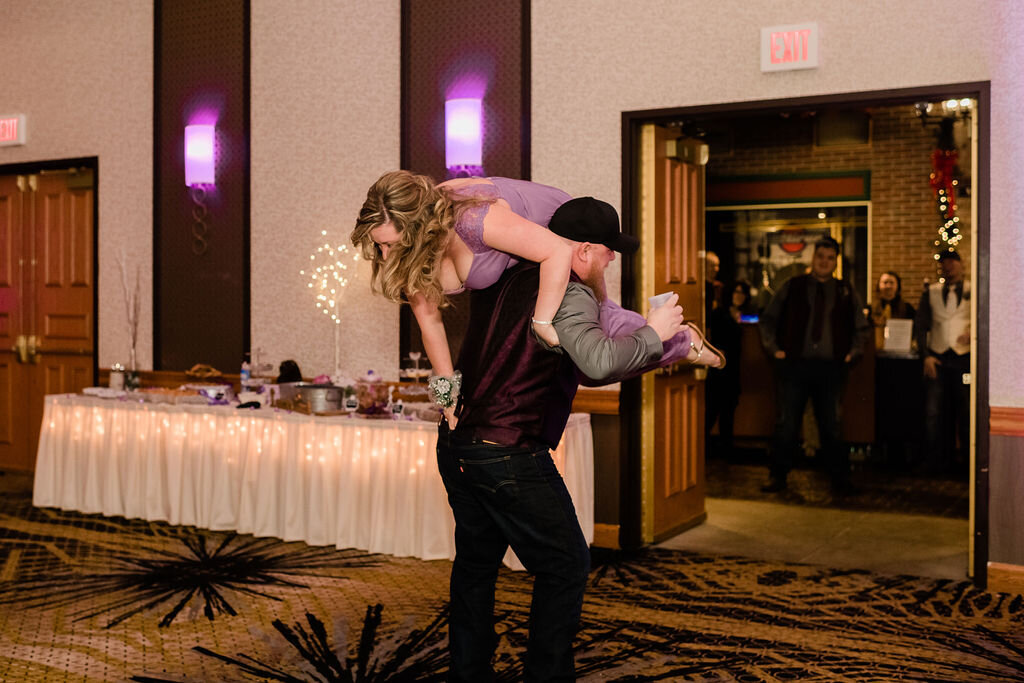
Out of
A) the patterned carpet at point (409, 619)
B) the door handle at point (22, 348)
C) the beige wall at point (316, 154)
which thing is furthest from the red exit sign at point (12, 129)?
the patterned carpet at point (409, 619)

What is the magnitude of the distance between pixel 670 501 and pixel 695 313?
1.10 m

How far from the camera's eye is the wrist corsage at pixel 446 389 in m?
2.90

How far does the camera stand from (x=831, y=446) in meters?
7.34

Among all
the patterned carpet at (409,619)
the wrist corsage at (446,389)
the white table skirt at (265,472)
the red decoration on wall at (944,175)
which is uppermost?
the red decoration on wall at (944,175)

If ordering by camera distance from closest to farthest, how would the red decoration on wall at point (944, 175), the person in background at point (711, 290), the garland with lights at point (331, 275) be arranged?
the garland with lights at point (331, 275) → the person in background at point (711, 290) → the red decoration on wall at point (944, 175)

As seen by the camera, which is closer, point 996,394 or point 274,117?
point 996,394

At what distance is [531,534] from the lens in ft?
9.12

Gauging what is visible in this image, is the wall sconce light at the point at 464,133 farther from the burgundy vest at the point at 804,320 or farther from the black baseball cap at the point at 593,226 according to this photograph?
the black baseball cap at the point at 593,226

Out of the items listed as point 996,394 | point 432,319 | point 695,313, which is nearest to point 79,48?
point 695,313

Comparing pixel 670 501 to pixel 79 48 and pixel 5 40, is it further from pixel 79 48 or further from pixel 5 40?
pixel 5 40

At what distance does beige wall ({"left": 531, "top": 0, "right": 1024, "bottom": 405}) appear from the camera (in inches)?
191

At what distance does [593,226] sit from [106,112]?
5.62 meters

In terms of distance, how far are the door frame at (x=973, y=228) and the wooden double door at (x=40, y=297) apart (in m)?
3.99

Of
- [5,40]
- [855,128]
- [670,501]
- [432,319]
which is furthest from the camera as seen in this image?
[855,128]
